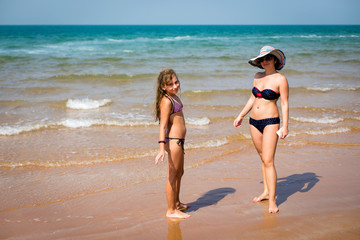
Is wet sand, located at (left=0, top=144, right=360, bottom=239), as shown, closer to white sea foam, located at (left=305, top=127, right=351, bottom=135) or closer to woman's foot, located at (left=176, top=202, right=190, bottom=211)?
woman's foot, located at (left=176, top=202, right=190, bottom=211)

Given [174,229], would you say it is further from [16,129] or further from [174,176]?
[16,129]

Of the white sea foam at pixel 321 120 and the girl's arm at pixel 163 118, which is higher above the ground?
the girl's arm at pixel 163 118

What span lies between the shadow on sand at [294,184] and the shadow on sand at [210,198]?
0.63 meters

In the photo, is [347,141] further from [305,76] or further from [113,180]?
[305,76]

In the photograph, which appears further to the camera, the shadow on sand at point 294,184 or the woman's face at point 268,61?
the shadow on sand at point 294,184

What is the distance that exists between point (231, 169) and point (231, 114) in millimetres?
3888

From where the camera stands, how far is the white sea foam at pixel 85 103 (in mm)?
9859

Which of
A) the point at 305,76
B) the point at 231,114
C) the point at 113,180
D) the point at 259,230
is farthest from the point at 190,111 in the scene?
the point at 305,76

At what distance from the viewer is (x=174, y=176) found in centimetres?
375

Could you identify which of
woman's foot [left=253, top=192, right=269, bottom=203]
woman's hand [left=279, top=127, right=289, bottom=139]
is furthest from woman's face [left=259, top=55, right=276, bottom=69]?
woman's foot [left=253, top=192, right=269, bottom=203]

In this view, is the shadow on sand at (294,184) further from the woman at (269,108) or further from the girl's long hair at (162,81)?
the girl's long hair at (162,81)

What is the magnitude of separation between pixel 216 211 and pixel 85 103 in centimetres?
704

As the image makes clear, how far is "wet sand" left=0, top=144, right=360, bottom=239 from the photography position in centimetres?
352

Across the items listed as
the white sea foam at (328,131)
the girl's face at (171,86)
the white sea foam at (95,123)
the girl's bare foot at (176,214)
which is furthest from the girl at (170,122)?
the white sea foam at (328,131)
